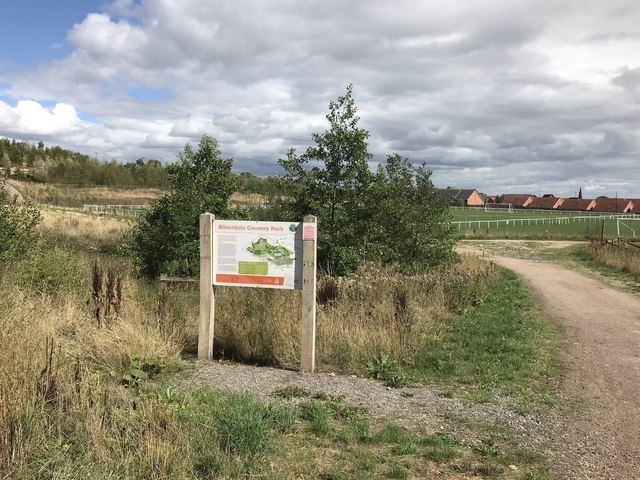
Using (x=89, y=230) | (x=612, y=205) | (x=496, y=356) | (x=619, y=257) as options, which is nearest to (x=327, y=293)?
(x=496, y=356)

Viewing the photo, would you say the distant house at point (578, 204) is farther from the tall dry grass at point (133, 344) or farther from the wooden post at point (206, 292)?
the wooden post at point (206, 292)

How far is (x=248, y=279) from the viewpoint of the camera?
6492 mm

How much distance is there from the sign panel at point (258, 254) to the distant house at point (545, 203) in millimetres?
161615

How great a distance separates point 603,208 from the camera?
144 meters

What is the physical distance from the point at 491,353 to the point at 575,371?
109 centimetres

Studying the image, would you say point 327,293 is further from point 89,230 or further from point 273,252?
point 89,230

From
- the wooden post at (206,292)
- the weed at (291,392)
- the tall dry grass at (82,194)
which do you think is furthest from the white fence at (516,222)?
the weed at (291,392)

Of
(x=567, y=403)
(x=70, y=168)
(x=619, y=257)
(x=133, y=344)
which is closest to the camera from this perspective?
(x=567, y=403)

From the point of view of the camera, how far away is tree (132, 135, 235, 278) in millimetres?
11117

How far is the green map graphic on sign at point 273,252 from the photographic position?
21.1 feet

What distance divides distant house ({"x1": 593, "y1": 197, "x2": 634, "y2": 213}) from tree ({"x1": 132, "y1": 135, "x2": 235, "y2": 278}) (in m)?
145

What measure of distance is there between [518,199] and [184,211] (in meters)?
165

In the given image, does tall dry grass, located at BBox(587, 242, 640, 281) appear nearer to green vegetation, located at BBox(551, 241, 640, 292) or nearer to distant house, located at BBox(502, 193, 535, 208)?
green vegetation, located at BBox(551, 241, 640, 292)

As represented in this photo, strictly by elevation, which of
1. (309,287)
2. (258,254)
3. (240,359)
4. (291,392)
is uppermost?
(258,254)
